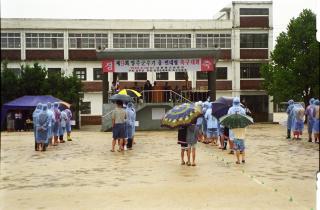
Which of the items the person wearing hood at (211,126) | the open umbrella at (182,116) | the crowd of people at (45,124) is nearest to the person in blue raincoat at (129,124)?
the crowd of people at (45,124)

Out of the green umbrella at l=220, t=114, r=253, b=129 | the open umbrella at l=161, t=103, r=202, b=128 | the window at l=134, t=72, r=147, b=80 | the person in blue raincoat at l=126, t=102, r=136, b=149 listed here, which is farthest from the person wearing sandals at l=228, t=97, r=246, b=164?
the window at l=134, t=72, r=147, b=80

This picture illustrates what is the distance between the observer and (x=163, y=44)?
134 ft

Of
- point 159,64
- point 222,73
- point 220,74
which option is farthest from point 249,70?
point 159,64

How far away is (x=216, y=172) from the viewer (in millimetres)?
10703

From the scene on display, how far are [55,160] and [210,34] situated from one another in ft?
95.0

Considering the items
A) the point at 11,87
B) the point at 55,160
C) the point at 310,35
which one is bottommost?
the point at 55,160

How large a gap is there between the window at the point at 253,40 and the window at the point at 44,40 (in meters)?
13.8

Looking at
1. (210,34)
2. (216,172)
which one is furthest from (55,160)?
(210,34)

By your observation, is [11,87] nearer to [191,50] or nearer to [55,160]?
[191,50]

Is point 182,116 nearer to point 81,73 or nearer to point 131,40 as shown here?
point 131,40

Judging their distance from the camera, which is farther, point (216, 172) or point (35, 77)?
point (35, 77)

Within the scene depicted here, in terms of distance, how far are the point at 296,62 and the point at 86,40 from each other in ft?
52.5

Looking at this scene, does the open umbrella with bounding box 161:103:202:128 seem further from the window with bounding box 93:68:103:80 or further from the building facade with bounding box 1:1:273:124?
the window with bounding box 93:68:103:80

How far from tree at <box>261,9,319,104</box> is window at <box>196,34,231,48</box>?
567 cm
